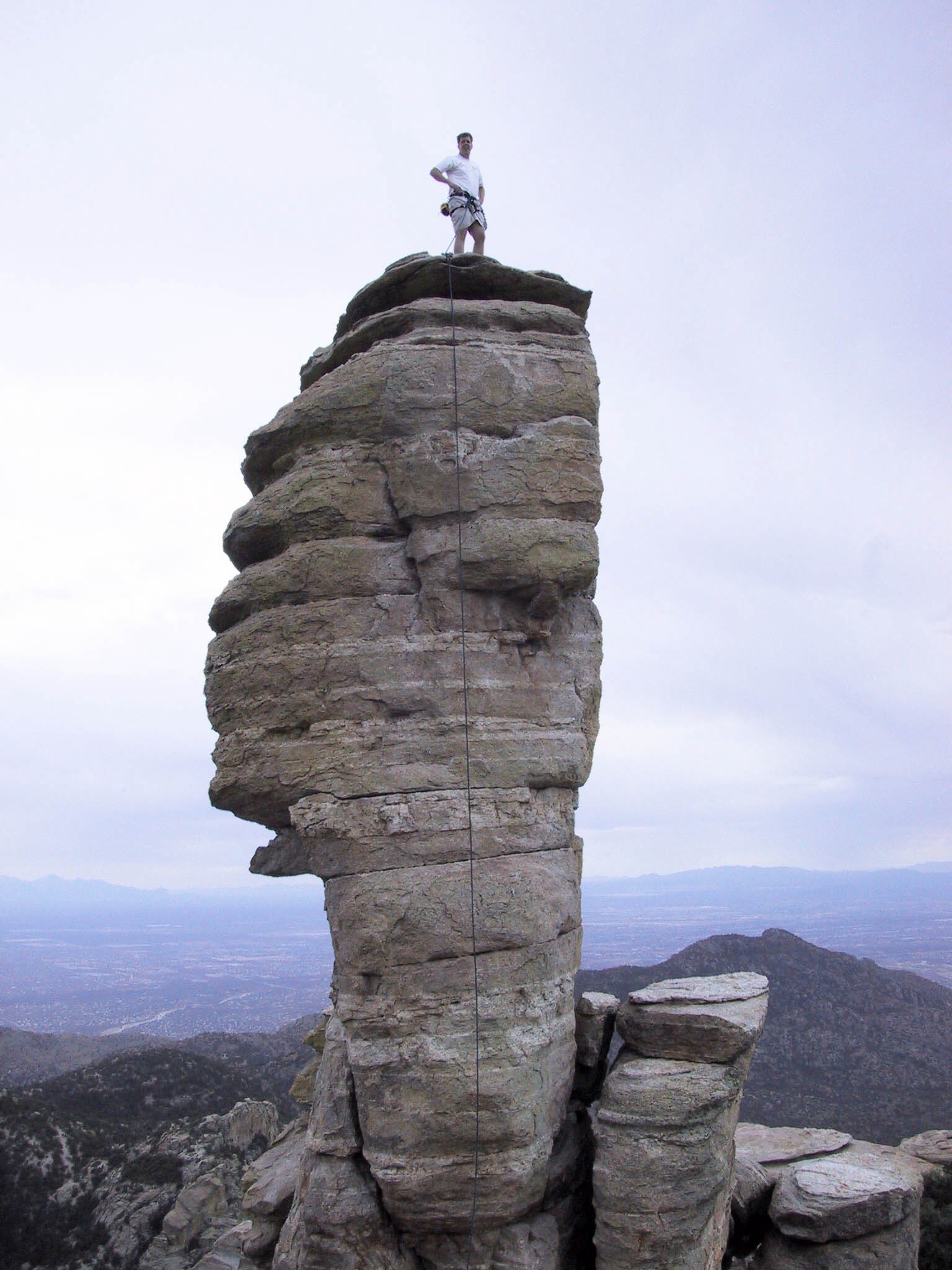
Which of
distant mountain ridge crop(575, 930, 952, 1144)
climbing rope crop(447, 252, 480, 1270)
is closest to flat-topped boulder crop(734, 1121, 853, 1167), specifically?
climbing rope crop(447, 252, 480, 1270)

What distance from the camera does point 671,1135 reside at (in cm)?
1199

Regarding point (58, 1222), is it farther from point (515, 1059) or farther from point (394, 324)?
point (394, 324)

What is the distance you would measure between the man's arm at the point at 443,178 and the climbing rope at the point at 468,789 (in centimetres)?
385

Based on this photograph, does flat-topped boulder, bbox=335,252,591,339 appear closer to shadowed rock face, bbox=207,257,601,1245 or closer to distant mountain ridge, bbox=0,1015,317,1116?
shadowed rock face, bbox=207,257,601,1245

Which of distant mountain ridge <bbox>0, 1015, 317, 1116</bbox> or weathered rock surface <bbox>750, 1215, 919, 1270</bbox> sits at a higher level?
weathered rock surface <bbox>750, 1215, 919, 1270</bbox>

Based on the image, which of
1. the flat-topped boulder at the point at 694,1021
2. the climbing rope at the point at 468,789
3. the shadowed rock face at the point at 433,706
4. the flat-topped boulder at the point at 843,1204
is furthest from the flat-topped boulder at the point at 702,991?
the flat-topped boulder at the point at 843,1204

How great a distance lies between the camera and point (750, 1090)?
36875 mm

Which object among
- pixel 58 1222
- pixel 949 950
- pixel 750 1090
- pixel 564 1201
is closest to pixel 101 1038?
pixel 58 1222

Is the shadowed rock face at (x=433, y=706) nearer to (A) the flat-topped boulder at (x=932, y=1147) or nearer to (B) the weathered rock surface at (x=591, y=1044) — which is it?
(B) the weathered rock surface at (x=591, y=1044)

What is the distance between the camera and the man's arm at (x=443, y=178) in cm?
1606

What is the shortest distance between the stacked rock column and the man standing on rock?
546 inches

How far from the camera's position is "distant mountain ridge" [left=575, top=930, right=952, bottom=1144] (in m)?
34.6

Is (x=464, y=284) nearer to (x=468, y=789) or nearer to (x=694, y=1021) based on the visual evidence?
(x=468, y=789)

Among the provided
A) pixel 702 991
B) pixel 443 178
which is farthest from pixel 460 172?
pixel 702 991
